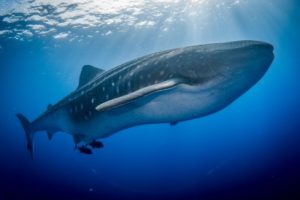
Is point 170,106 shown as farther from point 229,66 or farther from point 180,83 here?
point 229,66

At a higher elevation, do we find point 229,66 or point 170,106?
point 229,66

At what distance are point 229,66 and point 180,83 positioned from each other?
641mm

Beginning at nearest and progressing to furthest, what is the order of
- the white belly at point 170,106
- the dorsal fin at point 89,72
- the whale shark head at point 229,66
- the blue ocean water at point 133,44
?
the whale shark head at point 229,66 < the white belly at point 170,106 < the dorsal fin at point 89,72 < the blue ocean water at point 133,44

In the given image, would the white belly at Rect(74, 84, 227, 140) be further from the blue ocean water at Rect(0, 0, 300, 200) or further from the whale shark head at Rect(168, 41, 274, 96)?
the blue ocean water at Rect(0, 0, 300, 200)

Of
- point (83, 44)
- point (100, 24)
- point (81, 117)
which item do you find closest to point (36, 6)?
point (100, 24)

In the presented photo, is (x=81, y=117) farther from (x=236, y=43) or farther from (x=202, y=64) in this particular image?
(x=236, y=43)

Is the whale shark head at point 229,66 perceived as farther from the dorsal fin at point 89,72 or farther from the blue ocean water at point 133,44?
the blue ocean water at point 133,44

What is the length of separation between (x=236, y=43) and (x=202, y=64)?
513 mm

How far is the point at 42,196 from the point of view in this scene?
17656 mm

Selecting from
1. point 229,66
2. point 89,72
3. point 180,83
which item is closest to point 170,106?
point 180,83

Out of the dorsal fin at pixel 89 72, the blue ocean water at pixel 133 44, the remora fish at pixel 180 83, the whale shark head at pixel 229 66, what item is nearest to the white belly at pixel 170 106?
the remora fish at pixel 180 83

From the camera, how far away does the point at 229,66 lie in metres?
3.01

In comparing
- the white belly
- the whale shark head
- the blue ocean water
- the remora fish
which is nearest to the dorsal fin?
the remora fish

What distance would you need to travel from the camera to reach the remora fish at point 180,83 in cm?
296
